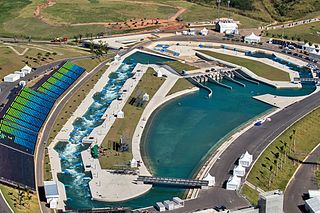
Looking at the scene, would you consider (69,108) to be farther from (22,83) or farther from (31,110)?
(22,83)

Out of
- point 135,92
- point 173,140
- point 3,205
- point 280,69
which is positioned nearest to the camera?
point 3,205

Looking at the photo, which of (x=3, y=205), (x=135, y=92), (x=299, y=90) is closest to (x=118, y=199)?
(x=3, y=205)

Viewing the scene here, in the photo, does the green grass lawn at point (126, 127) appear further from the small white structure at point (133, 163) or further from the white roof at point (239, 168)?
the white roof at point (239, 168)

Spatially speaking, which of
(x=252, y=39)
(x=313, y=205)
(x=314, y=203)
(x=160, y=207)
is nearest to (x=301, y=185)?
(x=314, y=203)

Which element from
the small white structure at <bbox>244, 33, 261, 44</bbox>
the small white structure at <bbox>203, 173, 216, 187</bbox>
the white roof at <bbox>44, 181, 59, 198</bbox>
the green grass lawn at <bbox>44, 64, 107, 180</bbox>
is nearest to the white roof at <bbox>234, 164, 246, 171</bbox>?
the small white structure at <bbox>203, 173, 216, 187</bbox>

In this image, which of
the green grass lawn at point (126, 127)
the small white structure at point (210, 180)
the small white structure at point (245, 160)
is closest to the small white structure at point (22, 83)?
the green grass lawn at point (126, 127)

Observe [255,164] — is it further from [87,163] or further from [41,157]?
[41,157]

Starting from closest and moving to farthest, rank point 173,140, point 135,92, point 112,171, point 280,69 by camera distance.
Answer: point 112,171, point 173,140, point 135,92, point 280,69
